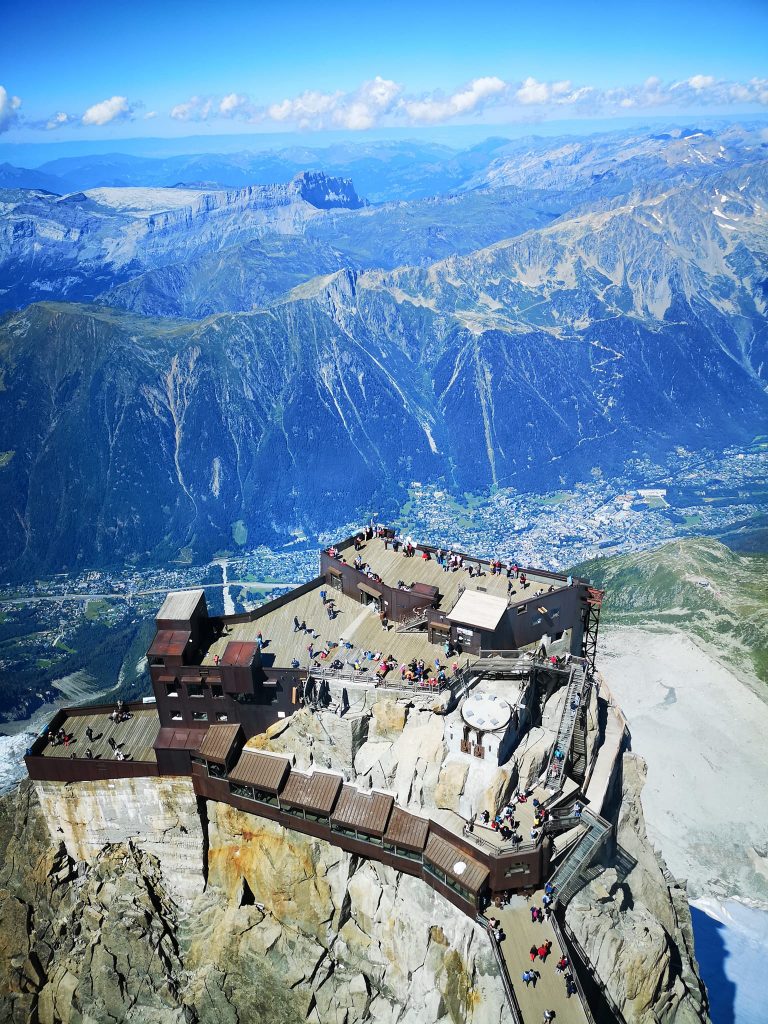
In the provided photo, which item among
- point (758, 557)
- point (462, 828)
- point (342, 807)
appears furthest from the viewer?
point (758, 557)

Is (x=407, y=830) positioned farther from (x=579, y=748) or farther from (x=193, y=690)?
(x=193, y=690)

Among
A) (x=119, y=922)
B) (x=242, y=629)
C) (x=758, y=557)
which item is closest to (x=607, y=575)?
(x=758, y=557)

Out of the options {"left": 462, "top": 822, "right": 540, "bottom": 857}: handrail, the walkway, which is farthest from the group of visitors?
the walkway

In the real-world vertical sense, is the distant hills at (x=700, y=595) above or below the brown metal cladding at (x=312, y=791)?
below

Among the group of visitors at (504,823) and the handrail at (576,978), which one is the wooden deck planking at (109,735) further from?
the handrail at (576,978)

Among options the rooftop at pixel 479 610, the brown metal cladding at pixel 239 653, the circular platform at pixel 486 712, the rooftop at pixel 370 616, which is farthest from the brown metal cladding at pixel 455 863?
the brown metal cladding at pixel 239 653

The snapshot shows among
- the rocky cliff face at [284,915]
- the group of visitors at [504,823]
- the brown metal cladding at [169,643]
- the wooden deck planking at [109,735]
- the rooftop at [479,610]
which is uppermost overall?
the rooftop at [479,610]

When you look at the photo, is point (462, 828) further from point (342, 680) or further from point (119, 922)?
point (119, 922)
